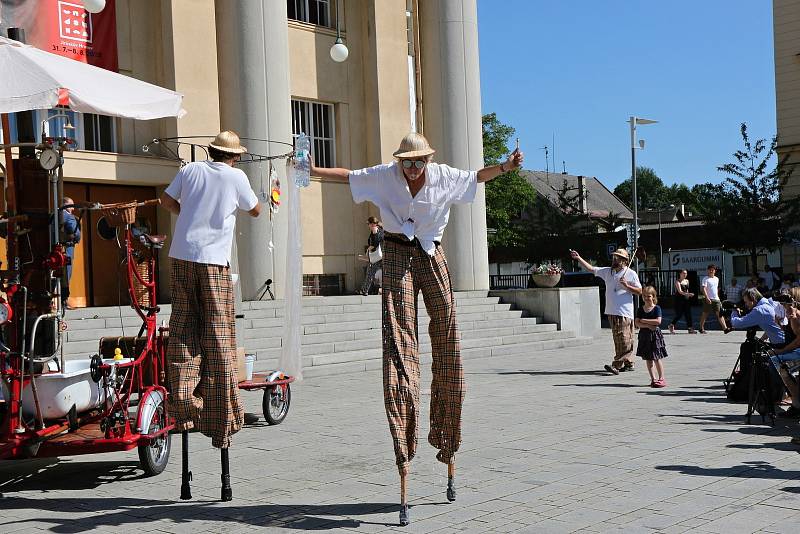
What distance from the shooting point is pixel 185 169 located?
6.00 meters

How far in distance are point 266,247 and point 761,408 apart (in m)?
12.5

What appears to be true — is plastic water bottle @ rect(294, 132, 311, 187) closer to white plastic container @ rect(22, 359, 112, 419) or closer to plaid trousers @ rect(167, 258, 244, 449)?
plaid trousers @ rect(167, 258, 244, 449)

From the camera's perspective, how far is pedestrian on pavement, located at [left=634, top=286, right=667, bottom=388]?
12.0 meters

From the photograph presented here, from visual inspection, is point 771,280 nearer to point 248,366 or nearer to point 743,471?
point 248,366

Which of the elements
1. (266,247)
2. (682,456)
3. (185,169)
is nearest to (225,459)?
(185,169)

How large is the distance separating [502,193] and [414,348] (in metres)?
60.6

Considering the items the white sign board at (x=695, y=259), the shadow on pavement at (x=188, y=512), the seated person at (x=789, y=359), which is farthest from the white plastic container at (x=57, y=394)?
the white sign board at (x=695, y=259)

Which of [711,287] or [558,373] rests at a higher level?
[711,287]

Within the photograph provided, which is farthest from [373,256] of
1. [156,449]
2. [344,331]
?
[156,449]

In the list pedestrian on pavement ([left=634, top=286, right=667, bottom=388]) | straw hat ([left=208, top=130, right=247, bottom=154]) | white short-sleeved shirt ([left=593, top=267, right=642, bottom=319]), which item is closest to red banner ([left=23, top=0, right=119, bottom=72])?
white short-sleeved shirt ([left=593, top=267, right=642, bottom=319])

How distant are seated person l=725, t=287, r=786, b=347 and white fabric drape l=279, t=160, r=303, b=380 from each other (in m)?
4.54

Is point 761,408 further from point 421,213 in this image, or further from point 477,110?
point 477,110

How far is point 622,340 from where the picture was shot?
13852 millimetres

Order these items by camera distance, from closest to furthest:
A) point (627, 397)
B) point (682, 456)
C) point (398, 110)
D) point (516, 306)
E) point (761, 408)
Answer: point (682, 456) < point (761, 408) < point (627, 397) < point (516, 306) < point (398, 110)
